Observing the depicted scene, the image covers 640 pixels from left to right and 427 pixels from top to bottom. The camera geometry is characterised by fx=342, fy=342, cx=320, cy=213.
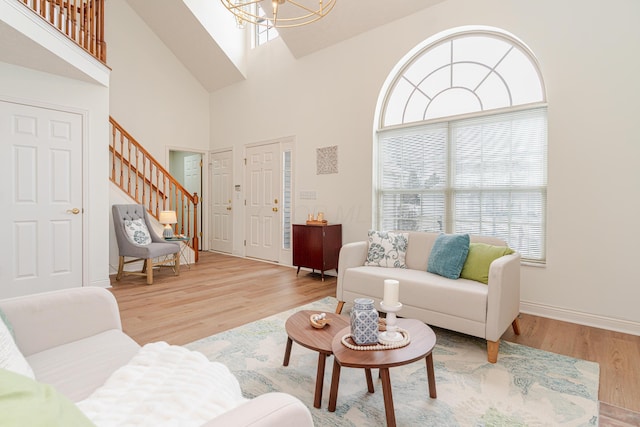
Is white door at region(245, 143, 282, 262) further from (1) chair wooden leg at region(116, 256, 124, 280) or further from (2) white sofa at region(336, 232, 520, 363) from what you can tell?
(2) white sofa at region(336, 232, 520, 363)

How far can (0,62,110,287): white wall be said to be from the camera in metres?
3.79

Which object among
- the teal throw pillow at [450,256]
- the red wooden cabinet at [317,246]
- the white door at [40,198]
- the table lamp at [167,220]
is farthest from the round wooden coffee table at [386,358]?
the table lamp at [167,220]

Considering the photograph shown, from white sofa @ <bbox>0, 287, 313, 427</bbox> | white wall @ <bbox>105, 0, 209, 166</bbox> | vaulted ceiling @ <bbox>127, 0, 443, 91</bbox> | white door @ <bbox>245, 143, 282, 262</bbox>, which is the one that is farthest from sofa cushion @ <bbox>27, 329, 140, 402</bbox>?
white wall @ <bbox>105, 0, 209, 166</bbox>

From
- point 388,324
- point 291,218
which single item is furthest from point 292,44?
point 388,324

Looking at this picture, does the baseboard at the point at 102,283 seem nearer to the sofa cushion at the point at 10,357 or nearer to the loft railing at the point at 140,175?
the loft railing at the point at 140,175

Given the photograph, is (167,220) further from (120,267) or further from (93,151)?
(93,151)

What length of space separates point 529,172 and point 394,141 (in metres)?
1.59

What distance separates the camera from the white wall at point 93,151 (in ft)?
12.4

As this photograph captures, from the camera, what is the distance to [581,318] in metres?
3.09

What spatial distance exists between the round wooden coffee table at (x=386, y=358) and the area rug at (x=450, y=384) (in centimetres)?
12

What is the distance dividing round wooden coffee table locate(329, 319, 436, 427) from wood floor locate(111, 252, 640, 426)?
96cm

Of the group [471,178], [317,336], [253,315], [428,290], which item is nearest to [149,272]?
[253,315]

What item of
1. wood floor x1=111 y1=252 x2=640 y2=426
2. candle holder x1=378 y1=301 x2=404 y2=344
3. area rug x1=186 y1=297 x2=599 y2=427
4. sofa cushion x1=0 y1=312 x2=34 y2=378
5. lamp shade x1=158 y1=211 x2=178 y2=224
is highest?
lamp shade x1=158 y1=211 x2=178 y2=224

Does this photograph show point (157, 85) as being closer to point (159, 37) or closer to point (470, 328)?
point (159, 37)
